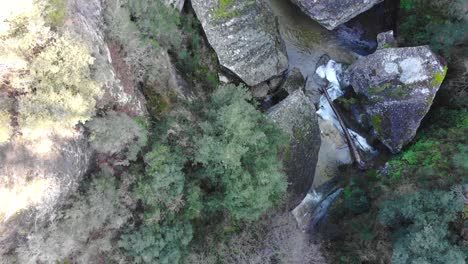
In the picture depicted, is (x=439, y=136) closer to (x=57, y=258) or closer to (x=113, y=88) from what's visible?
(x=113, y=88)

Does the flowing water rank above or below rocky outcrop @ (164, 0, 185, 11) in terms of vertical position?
below

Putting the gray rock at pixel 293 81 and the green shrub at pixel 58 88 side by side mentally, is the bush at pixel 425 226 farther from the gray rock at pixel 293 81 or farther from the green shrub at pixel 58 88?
the green shrub at pixel 58 88

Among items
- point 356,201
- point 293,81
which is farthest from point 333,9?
point 356,201

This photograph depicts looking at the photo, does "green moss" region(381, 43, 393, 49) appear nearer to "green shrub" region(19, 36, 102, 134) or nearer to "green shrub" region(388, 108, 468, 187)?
"green shrub" region(388, 108, 468, 187)

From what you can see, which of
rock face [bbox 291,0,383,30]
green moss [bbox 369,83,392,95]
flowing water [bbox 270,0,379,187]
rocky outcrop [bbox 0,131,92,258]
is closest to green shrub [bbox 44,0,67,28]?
rocky outcrop [bbox 0,131,92,258]

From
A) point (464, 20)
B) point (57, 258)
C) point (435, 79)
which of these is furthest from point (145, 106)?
point (464, 20)
